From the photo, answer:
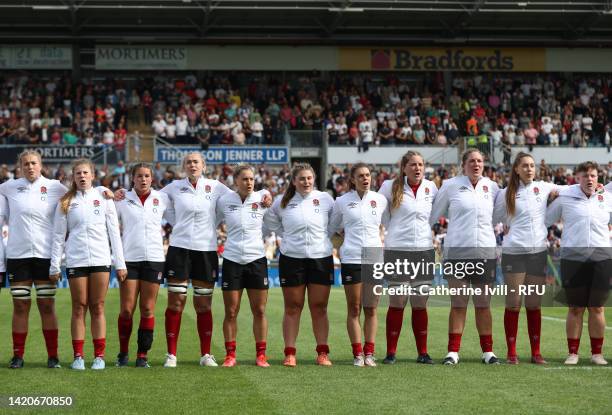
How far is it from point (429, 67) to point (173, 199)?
3219cm

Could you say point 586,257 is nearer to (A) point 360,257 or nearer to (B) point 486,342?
(B) point 486,342

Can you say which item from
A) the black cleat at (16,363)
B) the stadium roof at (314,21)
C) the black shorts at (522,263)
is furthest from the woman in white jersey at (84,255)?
the stadium roof at (314,21)

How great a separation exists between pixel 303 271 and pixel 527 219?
225 cm

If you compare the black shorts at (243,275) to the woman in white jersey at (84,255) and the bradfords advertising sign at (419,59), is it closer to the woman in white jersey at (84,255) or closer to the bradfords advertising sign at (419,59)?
the woman in white jersey at (84,255)

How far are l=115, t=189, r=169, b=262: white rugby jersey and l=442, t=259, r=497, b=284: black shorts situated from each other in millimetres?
2789

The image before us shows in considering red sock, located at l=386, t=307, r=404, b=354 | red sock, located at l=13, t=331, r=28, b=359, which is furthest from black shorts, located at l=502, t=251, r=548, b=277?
red sock, located at l=13, t=331, r=28, b=359

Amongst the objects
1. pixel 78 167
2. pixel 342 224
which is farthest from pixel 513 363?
pixel 78 167

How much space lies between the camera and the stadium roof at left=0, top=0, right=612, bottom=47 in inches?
1433

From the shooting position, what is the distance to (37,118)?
3516 centimetres

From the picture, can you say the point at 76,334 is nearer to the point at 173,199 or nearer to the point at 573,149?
the point at 173,199

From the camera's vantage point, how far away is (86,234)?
927cm

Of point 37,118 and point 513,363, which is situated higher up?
point 37,118

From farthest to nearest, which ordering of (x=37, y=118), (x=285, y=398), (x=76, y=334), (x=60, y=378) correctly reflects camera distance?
(x=37, y=118), (x=76, y=334), (x=60, y=378), (x=285, y=398)

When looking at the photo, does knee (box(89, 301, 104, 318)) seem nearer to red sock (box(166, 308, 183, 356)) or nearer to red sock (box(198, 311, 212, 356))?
red sock (box(166, 308, 183, 356))
